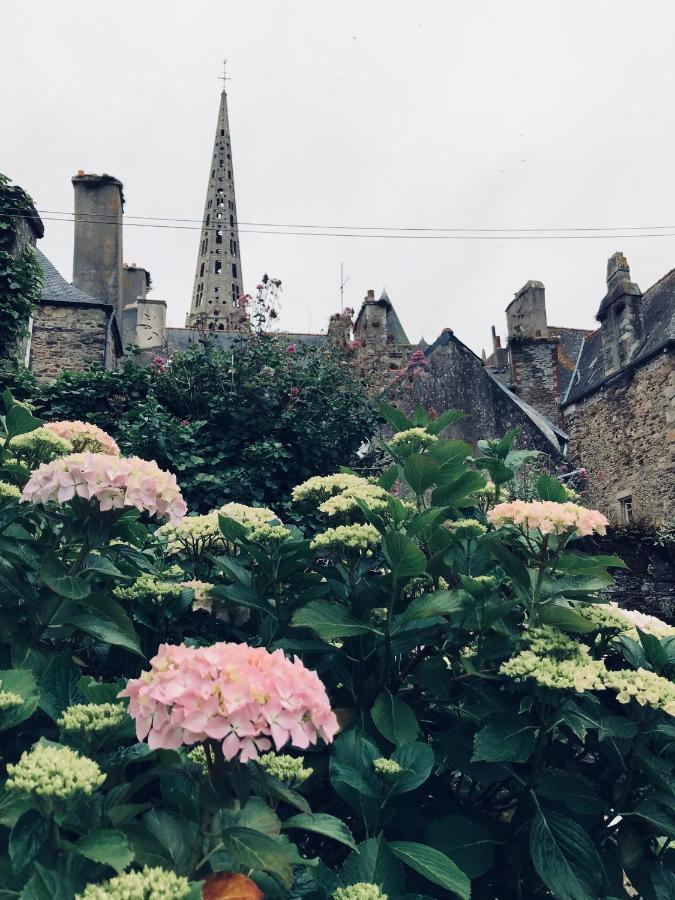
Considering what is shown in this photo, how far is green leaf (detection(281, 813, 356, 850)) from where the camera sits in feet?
4.42

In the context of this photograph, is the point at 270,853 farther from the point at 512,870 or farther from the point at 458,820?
the point at 512,870

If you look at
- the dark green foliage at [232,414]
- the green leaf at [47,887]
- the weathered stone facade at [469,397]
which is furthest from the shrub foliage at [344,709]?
the weathered stone facade at [469,397]

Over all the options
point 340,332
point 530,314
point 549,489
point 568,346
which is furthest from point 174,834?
point 568,346

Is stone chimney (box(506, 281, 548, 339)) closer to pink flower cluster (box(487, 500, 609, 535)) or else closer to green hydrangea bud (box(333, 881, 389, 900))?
pink flower cluster (box(487, 500, 609, 535))

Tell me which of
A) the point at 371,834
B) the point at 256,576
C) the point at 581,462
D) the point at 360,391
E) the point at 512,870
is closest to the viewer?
the point at 371,834

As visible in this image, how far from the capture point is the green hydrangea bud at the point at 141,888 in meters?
1.01

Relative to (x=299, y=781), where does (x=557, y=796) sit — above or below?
below

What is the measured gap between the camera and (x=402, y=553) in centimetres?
192

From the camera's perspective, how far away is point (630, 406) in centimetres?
1639

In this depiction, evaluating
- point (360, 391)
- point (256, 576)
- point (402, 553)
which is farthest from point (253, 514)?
point (360, 391)

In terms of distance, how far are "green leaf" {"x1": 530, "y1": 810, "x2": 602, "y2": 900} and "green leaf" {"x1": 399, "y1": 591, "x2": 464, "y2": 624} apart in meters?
0.54

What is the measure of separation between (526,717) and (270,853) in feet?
2.93

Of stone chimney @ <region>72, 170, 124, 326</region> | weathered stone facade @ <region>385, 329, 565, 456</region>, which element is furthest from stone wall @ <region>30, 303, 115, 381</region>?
weathered stone facade @ <region>385, 329, 565, 456</region>

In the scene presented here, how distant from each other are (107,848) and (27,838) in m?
0.16
